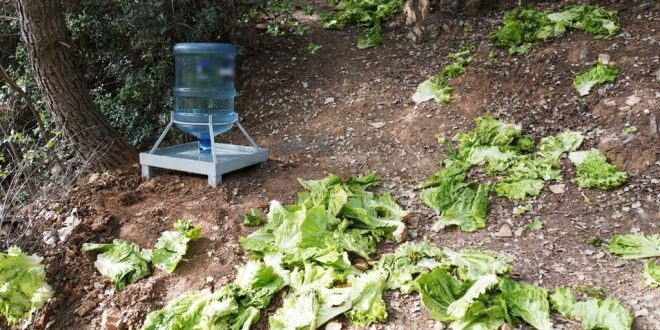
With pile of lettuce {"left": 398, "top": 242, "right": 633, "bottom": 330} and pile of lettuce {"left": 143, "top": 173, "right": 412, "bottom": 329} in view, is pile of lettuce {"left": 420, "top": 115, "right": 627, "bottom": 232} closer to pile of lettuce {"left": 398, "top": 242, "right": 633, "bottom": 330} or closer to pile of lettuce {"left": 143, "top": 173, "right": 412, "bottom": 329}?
pile of lettuce {"left": 143, "top": 173, "right": 412, "bottom": 329}

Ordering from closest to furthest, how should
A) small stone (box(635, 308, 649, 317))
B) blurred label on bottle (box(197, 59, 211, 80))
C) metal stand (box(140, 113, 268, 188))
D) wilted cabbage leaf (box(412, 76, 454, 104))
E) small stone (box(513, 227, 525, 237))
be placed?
small stone (box(635, 308, 649, 317)) → small stone (box(513, 227, 525, 237)) → metal stand (box(140, 113, 268, 188)) → blurred label on bottle (box(197, 59, 211, 80)) → wilted cabbage leaf (box(412, 76, 454, 104))

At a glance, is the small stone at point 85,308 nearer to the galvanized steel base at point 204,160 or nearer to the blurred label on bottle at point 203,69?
the galvanized steel base at point 204,160

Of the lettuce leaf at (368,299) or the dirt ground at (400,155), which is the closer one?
the lettuce leaf at (368,299)

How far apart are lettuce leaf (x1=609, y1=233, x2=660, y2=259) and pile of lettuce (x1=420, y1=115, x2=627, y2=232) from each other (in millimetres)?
652

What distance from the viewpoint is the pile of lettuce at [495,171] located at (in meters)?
3.81

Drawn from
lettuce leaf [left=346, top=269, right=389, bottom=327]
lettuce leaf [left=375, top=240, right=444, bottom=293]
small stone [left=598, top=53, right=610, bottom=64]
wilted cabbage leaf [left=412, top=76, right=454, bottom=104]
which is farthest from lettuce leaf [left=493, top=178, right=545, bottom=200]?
small stone [left=598, top=53, right=610, bottom=64]

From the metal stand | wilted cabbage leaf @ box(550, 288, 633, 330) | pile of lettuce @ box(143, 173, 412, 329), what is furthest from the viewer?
the metal stand

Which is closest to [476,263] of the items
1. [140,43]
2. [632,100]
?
[632,100]

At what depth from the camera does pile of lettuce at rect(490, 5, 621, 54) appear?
550 cm

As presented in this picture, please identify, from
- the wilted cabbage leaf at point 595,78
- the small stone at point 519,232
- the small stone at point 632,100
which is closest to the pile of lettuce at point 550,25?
the wilted cabbage leaf at point 595,78

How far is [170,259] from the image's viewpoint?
11.0 ft

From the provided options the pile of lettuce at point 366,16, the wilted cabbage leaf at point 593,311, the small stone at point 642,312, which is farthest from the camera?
the pile of lettuce at point 366,16

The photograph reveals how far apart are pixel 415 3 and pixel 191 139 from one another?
3.36 m

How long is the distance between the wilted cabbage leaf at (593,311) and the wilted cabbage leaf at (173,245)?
7.12 feet
